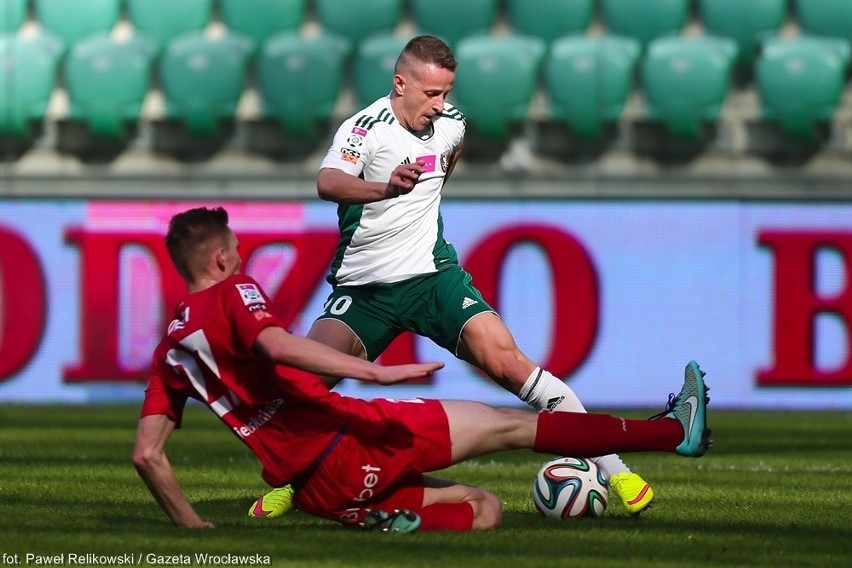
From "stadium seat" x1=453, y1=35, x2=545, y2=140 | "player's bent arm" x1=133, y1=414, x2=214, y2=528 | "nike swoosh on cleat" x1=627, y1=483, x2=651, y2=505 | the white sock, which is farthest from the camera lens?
"stadium seat" x1=453, y1=35, x2=545, y2=140

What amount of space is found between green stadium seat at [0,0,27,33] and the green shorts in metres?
10.6

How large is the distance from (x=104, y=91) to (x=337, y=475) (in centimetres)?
1120

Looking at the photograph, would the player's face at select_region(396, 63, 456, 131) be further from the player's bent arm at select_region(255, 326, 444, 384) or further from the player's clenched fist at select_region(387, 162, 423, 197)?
the player's bent arm at select_region(255, 326, 444, 384)

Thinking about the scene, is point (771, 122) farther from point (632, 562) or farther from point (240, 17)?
point (632, 562)

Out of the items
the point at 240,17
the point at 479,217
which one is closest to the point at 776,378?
the point at 479,217

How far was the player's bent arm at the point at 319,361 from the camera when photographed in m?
4.55

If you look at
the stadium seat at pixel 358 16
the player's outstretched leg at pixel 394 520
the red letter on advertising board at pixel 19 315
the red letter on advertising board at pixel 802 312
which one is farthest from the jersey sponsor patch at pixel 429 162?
the stadium seat at pixel 358 16

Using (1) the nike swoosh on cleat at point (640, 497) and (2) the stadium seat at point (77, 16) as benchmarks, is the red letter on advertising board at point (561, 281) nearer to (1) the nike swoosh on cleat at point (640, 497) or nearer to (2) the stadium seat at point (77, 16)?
(2) the stadium seat at point (77, 16)

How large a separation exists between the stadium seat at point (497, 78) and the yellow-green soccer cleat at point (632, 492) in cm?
929

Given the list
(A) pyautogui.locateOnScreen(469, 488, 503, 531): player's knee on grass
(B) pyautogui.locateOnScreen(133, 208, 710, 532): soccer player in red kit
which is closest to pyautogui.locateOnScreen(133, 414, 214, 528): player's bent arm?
(B) pyautogui.locateOnScreen(133, 208, 710, 532): soccer player in red kit

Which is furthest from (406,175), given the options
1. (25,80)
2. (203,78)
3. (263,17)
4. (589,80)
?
(25,80)

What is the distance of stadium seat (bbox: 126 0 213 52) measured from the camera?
15961mm

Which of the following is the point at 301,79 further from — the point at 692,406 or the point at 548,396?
the point at 692,406

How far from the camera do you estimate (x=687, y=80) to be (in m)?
15.1
